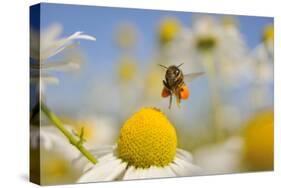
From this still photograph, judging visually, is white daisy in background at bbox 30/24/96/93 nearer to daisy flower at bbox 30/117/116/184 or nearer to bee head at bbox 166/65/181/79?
daisy flower at bbox 30/117/116/184

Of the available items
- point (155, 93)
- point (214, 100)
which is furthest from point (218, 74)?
point (155, 93)

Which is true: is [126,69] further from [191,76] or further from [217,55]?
[217,55]

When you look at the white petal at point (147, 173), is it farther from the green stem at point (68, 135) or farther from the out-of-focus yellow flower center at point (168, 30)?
the out-of-focus yellow flower center at point (168, 30)

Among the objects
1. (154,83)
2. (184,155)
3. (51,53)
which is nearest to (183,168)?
(184,155)

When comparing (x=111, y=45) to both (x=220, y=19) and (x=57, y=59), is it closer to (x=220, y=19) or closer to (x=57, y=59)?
(x=57, y=59)

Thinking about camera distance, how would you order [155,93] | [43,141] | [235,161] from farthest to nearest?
[235,161] → [155,93] → [43,141]

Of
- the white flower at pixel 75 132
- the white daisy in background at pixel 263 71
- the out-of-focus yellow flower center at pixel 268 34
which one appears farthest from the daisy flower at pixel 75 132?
the out-of-focus yellow flower center at pixel 268 34

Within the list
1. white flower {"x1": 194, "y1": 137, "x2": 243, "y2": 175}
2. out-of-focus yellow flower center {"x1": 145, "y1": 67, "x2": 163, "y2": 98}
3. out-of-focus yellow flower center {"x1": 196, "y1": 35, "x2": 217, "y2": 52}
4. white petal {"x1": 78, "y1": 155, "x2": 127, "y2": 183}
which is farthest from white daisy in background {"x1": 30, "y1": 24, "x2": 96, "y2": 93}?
white flower {"x1": 194, "y1": 137, "x2": 243, "y2": 175}
